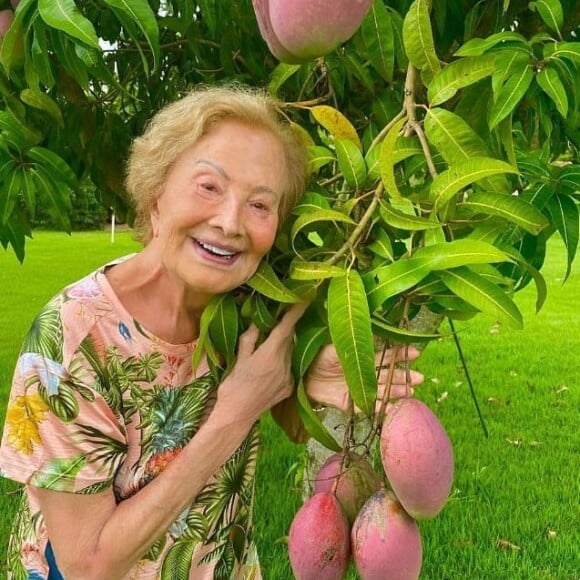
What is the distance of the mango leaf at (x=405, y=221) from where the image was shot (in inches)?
36.9

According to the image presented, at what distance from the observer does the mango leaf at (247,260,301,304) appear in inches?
41.9

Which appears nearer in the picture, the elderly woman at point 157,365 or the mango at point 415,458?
the mango at point 415,458

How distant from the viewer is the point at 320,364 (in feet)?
3.85

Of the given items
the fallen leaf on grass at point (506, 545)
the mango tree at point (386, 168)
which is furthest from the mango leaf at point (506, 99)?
the fallen leaf on grass at point (506, 545)

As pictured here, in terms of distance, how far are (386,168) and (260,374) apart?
0.40m

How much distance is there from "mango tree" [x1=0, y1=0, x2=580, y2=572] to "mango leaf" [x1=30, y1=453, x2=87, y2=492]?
245 mm

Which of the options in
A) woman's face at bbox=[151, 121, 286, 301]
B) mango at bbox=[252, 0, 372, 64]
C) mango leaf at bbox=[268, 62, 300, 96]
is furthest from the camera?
mango leaf at bbox=[268, 62, 300, 96]

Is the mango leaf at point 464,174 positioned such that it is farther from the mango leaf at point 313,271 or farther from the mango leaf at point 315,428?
the mango leaf at point 315,428

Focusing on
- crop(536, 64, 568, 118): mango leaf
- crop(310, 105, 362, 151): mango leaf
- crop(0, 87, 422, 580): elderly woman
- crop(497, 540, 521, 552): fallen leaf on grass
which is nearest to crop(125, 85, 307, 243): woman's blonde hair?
crop(0, 87, 422, 580): elderly woman

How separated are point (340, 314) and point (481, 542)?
2442mm

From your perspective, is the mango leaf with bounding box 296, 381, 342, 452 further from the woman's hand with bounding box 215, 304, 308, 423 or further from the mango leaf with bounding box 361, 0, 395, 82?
the mango leaf with bounding box 361, 0, 395, 82

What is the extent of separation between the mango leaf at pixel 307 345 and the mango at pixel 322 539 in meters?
0.20

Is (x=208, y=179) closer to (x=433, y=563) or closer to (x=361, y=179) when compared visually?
(x=361, y=179)

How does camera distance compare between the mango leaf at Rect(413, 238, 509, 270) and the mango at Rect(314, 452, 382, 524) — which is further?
the mango at Rect(314, 452, 382, 524)
